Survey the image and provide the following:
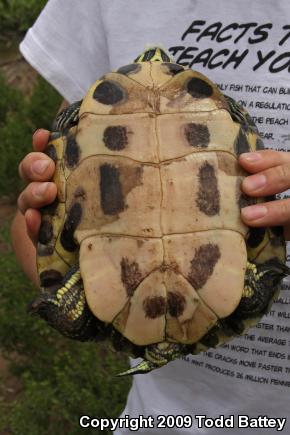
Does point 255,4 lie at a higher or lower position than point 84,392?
higher

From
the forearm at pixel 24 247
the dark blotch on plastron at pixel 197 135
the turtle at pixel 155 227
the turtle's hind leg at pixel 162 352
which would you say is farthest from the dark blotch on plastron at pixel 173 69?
the forearm at pixel 24 247

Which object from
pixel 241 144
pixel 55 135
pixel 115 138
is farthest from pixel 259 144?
pixel 55 135

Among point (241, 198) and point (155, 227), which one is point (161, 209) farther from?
point (241, 198)

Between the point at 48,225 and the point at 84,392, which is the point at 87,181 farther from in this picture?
the point at 84,392

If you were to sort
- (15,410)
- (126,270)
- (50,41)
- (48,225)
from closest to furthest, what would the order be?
1. (126,270)
2. (48,225)
3. (50,41)
4. (15,410)

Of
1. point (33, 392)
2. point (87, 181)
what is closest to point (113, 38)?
point (87, 181)

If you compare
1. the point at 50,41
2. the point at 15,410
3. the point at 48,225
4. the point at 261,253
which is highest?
the point at 50,41

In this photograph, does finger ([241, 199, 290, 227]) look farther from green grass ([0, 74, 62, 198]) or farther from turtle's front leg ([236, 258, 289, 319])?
green grass ([0, 74, 62, 198])

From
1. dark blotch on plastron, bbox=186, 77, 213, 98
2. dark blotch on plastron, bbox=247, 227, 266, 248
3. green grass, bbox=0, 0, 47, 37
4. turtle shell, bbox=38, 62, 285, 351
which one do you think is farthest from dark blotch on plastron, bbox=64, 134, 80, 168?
green grass, bbox=0, 0, 47, 37
